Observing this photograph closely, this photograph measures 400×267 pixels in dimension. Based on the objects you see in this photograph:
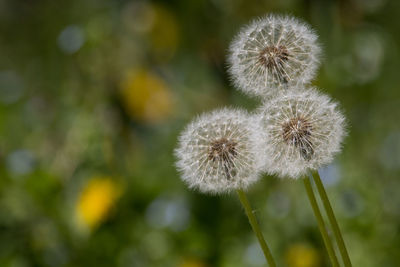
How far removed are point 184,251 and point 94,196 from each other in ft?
1.34

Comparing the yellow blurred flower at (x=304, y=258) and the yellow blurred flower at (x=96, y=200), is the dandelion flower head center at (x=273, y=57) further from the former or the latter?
the yellow blurred flower at (x=96, y=200)

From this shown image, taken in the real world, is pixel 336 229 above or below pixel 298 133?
below

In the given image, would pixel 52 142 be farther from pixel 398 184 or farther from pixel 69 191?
pixel 398 184

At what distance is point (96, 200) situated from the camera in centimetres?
233

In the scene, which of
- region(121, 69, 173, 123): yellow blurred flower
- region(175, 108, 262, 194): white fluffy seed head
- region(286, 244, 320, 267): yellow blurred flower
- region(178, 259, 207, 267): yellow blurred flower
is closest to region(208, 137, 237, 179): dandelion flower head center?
region(175, 108, 262, 194): white fluffy seed head

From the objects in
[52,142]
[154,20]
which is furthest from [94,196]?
[154,20]

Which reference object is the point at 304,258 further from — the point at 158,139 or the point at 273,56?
the point at 273,56

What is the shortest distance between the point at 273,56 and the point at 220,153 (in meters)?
0.13

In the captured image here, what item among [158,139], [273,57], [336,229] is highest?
[158,139]

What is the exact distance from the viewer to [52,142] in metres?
2.87

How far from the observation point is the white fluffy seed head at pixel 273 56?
0.77m

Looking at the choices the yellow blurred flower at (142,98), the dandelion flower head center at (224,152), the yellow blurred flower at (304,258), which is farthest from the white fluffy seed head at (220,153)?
the yellow blurred flower at (142,98)

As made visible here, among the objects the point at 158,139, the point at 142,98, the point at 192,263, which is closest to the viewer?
the point at 192,263

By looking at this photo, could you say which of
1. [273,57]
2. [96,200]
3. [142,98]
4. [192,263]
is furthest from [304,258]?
[273,57]
